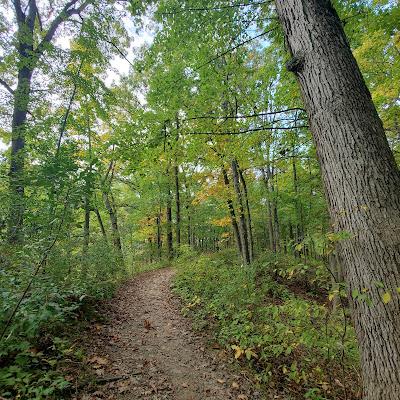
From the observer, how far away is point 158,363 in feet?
13.5

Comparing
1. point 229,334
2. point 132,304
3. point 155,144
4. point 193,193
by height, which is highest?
point 193,193

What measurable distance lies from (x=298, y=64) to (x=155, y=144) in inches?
117

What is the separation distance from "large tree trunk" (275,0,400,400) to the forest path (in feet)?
7.66

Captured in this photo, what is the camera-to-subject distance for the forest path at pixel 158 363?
3447 millimetres

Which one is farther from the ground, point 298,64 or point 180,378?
point 298,64

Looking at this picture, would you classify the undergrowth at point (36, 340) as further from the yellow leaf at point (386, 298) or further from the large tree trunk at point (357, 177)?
the yellow leaf at point (386, 298)

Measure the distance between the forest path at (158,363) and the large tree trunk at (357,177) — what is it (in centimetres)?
233

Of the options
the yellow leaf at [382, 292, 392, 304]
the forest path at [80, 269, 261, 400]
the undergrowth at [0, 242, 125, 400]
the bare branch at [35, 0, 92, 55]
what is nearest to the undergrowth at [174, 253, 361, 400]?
the forest path at [80, 269, 261, 400]

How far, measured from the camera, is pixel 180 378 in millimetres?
3809

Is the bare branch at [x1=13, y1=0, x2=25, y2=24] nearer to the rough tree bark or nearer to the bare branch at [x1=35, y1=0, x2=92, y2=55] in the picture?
the rough tree bark

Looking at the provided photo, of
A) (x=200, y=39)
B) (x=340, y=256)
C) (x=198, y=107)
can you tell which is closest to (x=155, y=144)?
(x=198, y=107)

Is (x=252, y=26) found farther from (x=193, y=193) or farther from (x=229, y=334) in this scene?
(x=193, y=193)

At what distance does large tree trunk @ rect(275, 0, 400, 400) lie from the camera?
196cm

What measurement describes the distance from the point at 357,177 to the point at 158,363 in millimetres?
4131
